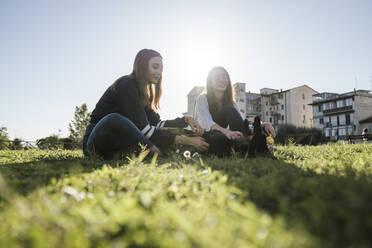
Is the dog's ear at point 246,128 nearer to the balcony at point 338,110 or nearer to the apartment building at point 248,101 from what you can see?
the balcony at point 338,110

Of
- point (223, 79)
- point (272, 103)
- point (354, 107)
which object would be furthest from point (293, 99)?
point (223, 79)

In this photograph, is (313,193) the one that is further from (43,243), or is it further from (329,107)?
(329,107)

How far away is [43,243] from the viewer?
606mm

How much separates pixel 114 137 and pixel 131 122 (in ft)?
0.93

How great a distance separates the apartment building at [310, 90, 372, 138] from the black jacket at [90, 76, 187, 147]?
159ft

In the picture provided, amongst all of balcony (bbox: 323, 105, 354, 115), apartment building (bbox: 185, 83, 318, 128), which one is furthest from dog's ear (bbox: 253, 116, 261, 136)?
balcony (bbox: 323, 105, 354, 115)

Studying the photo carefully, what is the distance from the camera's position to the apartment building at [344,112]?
1689 inches

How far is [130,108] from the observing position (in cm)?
306

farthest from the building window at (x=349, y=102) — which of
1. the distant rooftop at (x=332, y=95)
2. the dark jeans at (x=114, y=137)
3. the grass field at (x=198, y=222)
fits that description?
the grass field at (x=198, y=222)

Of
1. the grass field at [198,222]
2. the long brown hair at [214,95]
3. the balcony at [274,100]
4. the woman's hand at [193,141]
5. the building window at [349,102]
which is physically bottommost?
the grass field at [198,222]

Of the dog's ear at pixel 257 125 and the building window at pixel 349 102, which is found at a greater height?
the building window at pixel 349 102

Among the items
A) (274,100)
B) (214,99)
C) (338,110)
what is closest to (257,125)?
(214,99)

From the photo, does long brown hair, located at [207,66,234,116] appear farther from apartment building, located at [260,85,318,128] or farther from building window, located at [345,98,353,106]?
apartment building, located at [260,85,318,128]

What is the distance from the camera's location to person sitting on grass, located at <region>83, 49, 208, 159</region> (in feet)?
9.20
